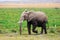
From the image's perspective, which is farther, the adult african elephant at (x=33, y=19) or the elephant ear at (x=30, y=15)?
the elephant ear at (x=30, y=15)

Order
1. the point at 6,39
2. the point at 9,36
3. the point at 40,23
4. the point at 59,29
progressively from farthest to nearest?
1. the point at 59,29
2. the point at 40,23
3. the point at 9,36
4. the point at 6,39

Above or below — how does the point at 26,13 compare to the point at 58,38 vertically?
above

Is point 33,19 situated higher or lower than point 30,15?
lower

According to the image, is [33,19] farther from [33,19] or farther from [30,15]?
[30,15]

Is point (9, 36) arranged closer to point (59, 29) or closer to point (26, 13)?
point (26, 13)

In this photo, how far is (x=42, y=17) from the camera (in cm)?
1748

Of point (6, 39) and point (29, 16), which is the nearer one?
point (6, 39)

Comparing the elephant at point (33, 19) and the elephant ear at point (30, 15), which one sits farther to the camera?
the elephant ear at point (30, 15)

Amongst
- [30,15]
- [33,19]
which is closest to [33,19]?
[33,19]

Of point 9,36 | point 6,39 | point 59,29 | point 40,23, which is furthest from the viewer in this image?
point 59,29

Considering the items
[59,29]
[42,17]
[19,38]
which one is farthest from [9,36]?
Result: [59,29]

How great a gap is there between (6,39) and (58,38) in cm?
240

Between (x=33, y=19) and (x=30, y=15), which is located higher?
(x=30, y=15)

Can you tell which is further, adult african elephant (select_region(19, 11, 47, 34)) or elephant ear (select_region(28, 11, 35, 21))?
elephant ear (select_region(28, 11, 35, 21))
